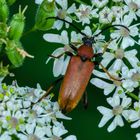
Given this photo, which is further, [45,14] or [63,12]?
[63,12]

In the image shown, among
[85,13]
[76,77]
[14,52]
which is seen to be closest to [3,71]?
[14,52]

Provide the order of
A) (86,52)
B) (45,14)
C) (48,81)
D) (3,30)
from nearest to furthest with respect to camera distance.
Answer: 1. (3,30)
2. (45,14)
3. (86,52)
4. (48,81)

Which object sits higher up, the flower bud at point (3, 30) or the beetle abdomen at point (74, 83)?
the flower bud at point (3, 30)

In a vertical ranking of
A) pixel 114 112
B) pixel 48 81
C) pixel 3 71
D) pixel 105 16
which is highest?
pixel 105 16

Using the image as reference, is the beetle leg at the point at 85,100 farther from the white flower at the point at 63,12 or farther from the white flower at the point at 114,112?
the white flower at the point at 63,12

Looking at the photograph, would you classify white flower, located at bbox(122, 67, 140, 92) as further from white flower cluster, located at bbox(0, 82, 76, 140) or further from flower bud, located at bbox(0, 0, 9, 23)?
flower bud, located at bbox(0, 0, 9, 23)

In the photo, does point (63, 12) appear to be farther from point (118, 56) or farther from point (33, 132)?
point (33, 132)

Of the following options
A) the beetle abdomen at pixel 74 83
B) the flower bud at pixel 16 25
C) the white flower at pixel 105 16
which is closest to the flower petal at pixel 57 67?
the beetle abdomen at pixel 74 83

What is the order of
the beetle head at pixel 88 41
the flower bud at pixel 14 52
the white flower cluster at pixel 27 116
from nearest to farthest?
the flower bud at pixel 14 52 → the white flower cluster at pixel 27 116 → the beetle head at pixel 88 41

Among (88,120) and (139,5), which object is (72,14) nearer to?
(139,5)
